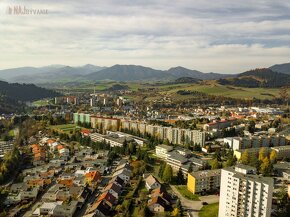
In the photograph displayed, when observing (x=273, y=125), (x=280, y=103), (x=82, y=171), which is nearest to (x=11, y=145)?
(x=82, y=171)

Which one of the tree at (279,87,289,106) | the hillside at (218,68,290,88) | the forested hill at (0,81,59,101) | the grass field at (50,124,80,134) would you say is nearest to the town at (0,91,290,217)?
the grass field at (50,124,80,134)

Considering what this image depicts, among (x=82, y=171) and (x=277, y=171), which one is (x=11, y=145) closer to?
(x=82, y=171)

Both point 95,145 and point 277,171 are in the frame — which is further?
point 95,145

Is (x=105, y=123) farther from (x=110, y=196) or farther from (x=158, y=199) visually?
(x=158, y=199)

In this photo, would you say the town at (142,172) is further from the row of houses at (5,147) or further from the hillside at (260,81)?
the hillside at (260,81)

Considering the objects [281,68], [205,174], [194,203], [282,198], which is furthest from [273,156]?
[281,68]

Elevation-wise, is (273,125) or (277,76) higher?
(277,76)
